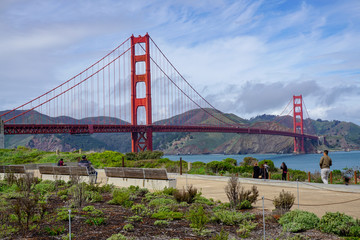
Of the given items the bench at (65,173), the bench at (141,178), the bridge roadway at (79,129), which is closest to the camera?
the bench at (141,178)

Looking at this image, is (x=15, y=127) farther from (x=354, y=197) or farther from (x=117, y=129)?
(x=354, y=197)

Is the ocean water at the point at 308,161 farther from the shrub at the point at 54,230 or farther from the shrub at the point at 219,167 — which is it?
the shrub at the point at 54,230

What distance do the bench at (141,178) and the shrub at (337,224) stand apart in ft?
21.5

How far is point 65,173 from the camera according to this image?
17078mm

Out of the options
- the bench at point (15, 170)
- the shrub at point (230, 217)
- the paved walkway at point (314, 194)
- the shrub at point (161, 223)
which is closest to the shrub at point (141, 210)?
the shrub at point (161, 223)

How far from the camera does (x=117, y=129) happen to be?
52844 millimetres

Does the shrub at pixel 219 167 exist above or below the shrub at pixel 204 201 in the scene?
above

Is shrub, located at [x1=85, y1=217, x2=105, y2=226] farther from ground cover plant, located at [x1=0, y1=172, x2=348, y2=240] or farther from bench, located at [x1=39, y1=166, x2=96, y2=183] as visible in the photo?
bench, located at [x1=39, y1=166, x2=96, y2=183]

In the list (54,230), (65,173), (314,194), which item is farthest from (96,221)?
(65,173)

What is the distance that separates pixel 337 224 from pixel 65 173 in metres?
12.5

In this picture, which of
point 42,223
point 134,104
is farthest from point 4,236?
point 134,104

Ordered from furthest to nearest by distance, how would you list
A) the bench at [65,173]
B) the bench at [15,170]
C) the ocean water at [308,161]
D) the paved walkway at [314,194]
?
the ocean water at [308,161] → the bench at [15,170] → the bench at [65,173] → the paved walkway at [314,194]

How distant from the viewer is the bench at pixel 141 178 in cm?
1364

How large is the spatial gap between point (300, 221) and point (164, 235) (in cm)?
276
